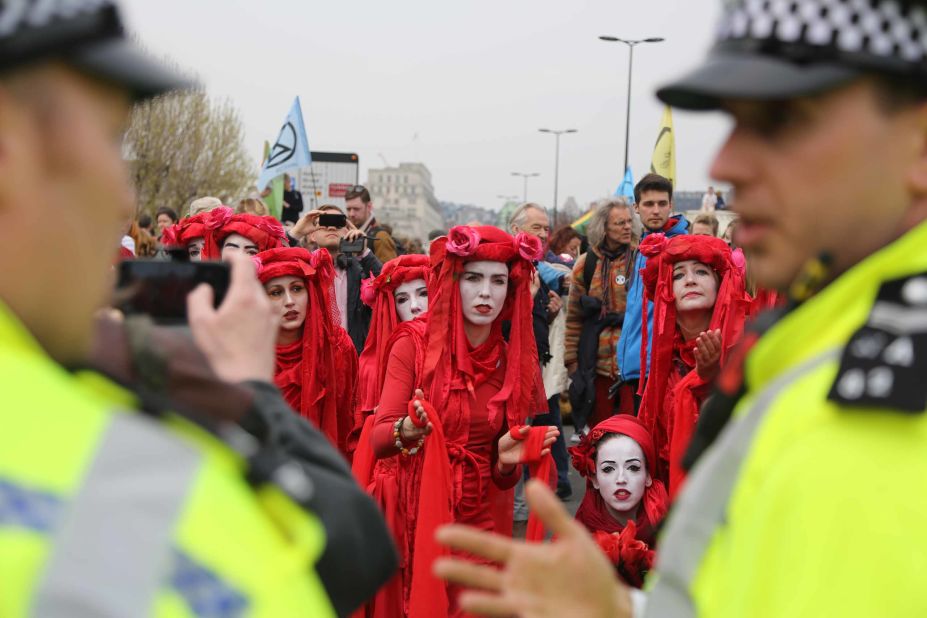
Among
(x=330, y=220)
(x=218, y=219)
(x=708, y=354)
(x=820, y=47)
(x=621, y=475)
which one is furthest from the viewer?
(x=330, y=220)

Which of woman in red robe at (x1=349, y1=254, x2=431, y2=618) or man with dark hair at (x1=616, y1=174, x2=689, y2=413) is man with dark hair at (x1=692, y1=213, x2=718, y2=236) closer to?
man with dark hair at (x1=616, y1=174, x2=689, y2=413)

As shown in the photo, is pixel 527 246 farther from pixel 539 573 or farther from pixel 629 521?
pixel 539 573

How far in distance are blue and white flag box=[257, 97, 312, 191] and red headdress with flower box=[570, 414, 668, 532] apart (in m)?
6.20

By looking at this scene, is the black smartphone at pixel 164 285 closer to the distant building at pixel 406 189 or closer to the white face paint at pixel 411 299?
the white face paint at pixel 411 299

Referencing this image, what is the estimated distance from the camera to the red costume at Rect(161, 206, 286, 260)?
243 inches

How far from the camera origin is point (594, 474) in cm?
524

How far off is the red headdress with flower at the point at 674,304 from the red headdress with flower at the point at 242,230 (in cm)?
233

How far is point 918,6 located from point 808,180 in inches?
9.6

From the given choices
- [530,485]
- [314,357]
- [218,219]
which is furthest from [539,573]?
[218,219]

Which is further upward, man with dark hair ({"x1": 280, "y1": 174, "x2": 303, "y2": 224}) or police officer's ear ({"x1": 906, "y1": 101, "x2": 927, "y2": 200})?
police officer's ear ({"x1": 906, "y1": 101, "x2": 927, "y2": 200})

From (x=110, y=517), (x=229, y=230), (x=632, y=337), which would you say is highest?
(x=110, y=517)

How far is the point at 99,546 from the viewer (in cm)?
103

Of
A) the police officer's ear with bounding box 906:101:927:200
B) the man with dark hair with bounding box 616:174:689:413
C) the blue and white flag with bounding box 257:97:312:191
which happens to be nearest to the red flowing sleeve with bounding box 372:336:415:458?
the man with dark hair with bounding box 616:174:689:413

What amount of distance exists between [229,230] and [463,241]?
1.84m
